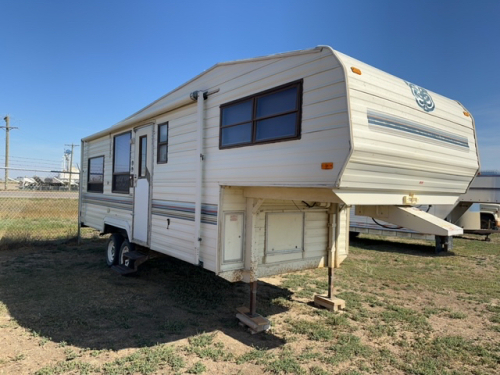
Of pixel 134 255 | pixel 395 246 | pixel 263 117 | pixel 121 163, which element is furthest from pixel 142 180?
pixel 395 246

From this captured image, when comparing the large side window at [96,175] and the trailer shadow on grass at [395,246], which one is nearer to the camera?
the large side window at [96,175]

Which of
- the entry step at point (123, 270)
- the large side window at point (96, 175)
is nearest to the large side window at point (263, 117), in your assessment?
the entry step at point (123, 270)

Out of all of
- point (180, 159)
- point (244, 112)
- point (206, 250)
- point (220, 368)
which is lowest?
point (220, 368)

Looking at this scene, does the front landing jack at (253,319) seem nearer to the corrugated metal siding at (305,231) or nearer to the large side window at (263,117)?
the corrugated metal siding at (305,231)

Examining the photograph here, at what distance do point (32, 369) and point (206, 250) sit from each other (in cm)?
216

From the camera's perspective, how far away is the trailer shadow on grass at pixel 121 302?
13.8 ft

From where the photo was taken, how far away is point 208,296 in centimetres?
570

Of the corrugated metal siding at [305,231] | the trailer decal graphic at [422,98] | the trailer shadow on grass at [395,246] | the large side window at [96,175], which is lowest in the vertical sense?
the trailer shadow on grass at [395,246]

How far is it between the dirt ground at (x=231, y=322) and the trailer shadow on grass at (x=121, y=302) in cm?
2

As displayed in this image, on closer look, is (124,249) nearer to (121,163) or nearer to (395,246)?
(121,163)

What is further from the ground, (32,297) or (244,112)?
(244,112)

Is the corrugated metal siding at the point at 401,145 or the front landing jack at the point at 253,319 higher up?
the corrugated metal siding at the point at 401,145

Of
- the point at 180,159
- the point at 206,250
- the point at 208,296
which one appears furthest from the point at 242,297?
the point at 180,159

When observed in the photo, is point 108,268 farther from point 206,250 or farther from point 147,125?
point 206,250
